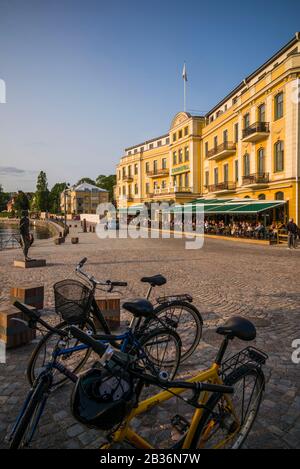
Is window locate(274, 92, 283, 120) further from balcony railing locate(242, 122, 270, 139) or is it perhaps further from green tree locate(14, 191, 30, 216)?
green tree locate(14, 191, 30, 216)

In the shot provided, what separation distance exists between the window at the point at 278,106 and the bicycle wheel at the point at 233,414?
25.4m

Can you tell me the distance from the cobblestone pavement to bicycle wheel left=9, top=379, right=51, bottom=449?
2.22 ft

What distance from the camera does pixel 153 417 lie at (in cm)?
308

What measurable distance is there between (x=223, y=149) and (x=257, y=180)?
804 cm

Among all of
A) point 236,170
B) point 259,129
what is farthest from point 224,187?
point 259,129

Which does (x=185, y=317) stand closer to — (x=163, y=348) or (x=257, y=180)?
(x=163, y=348)

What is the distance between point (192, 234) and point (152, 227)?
43.0ft

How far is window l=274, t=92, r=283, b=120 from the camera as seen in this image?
23.9m

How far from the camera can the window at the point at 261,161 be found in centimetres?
2664

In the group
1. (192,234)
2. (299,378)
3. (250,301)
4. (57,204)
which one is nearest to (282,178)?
(192,234)

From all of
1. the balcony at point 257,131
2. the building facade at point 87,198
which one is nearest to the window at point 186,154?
the balcony at point 257,131

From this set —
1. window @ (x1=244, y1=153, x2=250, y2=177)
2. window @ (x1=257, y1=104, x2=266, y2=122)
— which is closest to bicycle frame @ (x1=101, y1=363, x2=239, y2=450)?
window @ (x1=257, y1=104, x2=266, y2=122)

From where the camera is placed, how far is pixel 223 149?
107 ft

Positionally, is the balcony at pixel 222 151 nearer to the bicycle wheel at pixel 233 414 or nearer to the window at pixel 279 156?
the window at pixel 279 156
